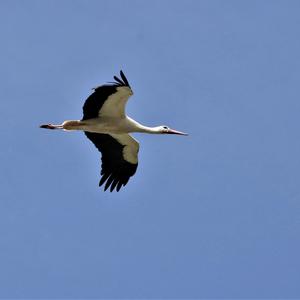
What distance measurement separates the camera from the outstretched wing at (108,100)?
23.9 metres

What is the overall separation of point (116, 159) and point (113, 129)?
112 cm

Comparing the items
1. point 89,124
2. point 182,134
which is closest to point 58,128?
point 89,124

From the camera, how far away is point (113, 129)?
81.6 feet

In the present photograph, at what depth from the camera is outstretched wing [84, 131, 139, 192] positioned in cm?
2564

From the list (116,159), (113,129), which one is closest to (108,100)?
(113,129)

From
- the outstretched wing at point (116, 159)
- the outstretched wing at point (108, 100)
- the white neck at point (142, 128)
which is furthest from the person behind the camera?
the outstretched wing at point (116, 159)

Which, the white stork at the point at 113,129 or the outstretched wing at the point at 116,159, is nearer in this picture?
the white stork at the point at 113,129

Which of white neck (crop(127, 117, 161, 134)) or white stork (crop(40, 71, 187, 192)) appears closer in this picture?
white stork (crop(40, 71, 187, 192))

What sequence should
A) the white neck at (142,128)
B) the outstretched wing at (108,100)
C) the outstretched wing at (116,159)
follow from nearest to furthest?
the outstretched wing at (108,100) < the white neck at (142,128) < the outstretched wing at (116,159)

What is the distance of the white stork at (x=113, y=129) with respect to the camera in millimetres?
24203

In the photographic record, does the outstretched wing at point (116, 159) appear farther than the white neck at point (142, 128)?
Yes

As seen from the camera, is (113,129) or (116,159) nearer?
(113,129)

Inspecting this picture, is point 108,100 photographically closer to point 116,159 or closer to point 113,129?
point 113,129

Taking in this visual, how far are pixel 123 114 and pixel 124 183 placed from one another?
1.78m
